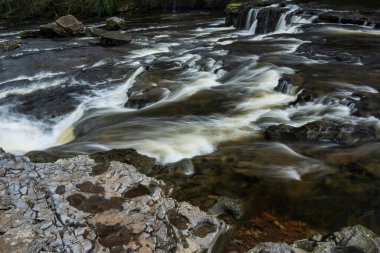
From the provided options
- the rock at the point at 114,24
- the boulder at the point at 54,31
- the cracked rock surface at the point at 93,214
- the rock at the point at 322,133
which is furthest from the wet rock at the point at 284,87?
the rock at the point at 114,24

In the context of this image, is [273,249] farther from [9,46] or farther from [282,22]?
[9,46]

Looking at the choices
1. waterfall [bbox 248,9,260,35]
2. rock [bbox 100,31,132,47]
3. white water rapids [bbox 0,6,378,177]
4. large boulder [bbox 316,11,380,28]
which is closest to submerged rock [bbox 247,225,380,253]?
white water rapids [bbox 0,6,378,177]

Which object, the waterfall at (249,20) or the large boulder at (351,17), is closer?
the large boulder at (351,17)

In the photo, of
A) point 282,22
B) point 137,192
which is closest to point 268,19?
point 282,22

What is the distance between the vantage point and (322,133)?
6.79 m

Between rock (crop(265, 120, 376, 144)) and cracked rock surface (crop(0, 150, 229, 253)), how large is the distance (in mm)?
3174

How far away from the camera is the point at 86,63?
13.8 m

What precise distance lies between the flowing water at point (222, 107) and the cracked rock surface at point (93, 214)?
122 cm

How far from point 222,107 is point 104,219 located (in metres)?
5.32

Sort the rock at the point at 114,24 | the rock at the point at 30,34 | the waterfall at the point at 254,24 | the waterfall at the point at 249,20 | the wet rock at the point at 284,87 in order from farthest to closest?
the rock at the point at 114,24 → the rock at the point at 30,34 → the waterfall at the point at 249,20 → the waterfall at the point at 254,24 → the wet rock at the point at 284,87

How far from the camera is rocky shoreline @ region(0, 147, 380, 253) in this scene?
332cm

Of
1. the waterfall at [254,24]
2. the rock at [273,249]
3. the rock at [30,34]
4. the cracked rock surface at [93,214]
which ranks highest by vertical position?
the rock at [273,249]

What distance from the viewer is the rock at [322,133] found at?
6.68 m

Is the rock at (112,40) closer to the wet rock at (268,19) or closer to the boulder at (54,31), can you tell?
the boulder at (54,31)
